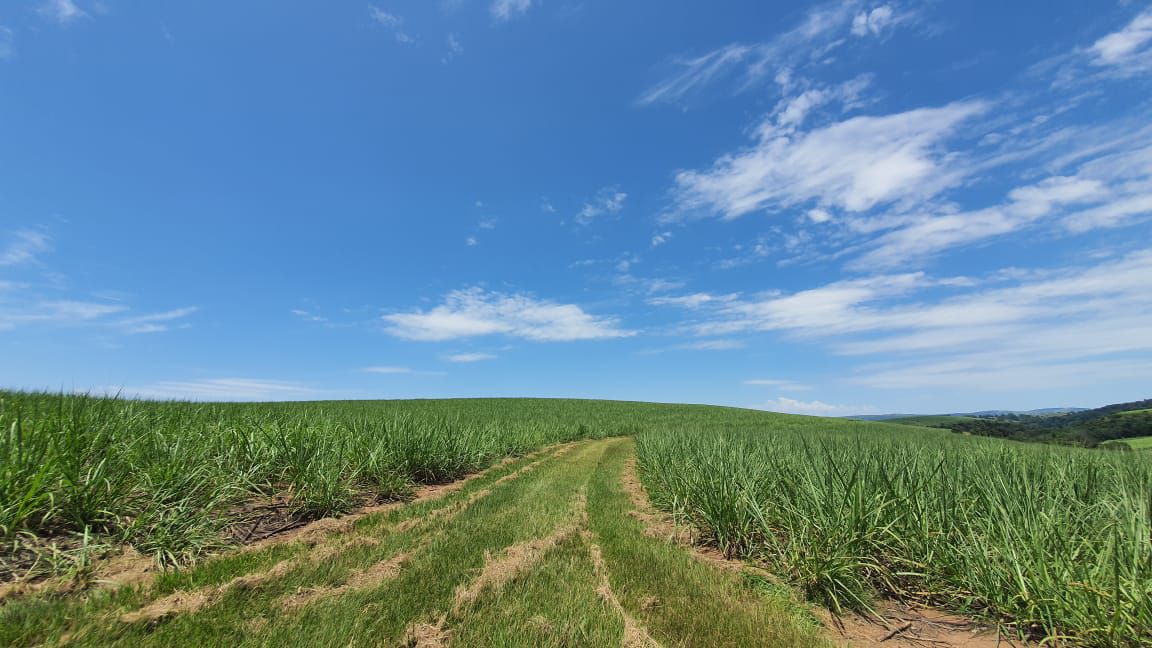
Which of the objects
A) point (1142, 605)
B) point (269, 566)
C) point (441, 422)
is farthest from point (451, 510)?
point (1142, 605)

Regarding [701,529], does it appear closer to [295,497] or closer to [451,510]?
[451,510]

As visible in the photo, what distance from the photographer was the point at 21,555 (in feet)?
12.3

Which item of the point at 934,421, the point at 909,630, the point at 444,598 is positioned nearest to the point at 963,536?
the point at 909,630

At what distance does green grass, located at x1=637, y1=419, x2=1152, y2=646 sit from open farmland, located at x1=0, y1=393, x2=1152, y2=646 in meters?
0.02

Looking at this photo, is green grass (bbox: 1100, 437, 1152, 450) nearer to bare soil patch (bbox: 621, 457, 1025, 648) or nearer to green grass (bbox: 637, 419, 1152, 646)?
green grass (bbox: 637, 419, 1152, 646)

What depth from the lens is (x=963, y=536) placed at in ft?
13.6

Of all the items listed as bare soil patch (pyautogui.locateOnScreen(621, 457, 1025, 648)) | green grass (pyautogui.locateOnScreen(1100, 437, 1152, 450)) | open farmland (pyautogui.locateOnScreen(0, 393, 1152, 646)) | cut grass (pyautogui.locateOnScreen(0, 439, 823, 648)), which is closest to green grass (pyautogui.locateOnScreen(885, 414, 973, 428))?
green grass (pyautogui.locateOnScreen(1100, 437, 1152, 450))

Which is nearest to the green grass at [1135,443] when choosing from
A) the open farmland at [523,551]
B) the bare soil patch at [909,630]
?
the open farmland at [523,551]

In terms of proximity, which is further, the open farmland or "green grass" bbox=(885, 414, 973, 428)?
"green grass" bbox=(885, 414, 973, 428)

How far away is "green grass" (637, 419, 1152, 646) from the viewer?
3197 mm

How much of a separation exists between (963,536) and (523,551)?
4408 mm

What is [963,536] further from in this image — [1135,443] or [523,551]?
[1135,443]

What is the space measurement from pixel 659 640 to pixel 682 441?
7.06m

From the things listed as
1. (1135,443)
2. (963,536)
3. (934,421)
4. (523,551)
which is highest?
(963,536)
